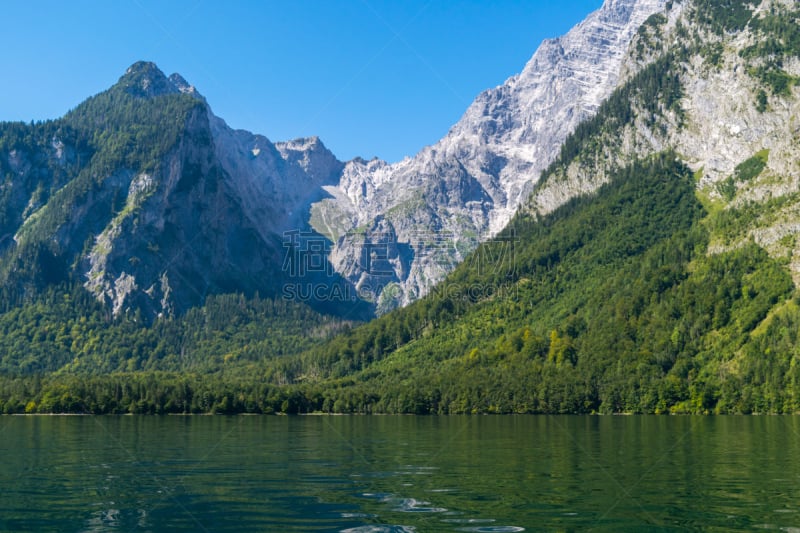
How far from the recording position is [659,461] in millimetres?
84938

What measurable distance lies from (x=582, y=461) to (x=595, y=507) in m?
31.0

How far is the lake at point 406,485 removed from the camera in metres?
51.2

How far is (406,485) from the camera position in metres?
68.1

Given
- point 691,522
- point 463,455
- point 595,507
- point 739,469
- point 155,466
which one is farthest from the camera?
point 463,455

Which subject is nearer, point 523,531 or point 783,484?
point 523,531

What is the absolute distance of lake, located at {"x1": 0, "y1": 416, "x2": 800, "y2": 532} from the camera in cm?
5125

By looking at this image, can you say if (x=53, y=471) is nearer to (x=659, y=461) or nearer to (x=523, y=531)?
(x=523, y=531)

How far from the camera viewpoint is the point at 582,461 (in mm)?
85500

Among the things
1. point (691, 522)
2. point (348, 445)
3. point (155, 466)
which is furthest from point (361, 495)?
point (348, 445)

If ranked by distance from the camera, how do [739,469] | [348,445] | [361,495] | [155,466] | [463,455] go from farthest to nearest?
1. [348,445]
2. [463,455]
3. [155,466]
4. [739,469]
5. [361,495]

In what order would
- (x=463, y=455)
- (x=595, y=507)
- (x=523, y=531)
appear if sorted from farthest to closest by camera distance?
(x=463, y=455), (x=595, y=507), (x=523, y=531)

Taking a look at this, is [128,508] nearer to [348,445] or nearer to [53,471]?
[53,471]

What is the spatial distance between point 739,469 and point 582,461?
1599cm

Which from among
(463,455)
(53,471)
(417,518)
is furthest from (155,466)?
(417,518)
